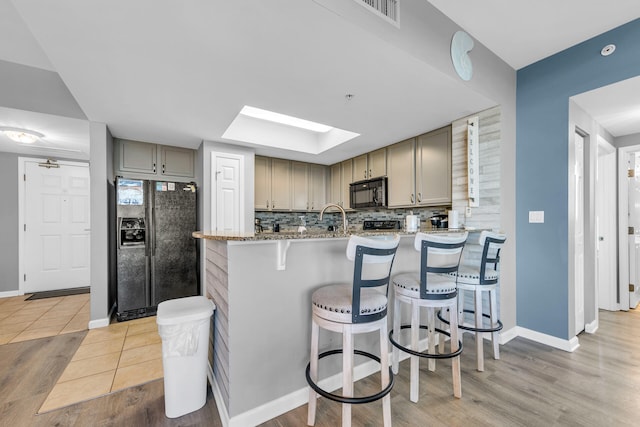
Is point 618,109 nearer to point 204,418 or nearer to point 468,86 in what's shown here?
point 468,86

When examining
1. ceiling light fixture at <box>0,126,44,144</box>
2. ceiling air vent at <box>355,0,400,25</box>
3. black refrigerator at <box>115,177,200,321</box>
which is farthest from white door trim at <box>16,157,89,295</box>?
ceiling air vent at <box>355,0,400,25</box>

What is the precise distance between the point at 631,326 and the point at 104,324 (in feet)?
19.1

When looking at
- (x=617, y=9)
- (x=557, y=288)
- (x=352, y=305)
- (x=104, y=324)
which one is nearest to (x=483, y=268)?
(x=557, y=288)

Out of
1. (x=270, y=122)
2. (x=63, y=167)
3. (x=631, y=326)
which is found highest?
(x=270, y=122)

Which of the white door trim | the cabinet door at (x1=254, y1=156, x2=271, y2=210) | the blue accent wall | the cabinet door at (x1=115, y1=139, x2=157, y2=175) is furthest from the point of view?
the cabinet door at (x1=254, y1=156, x2=271, y2=210)

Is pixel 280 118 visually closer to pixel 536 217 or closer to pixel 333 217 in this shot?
pixel 333 217

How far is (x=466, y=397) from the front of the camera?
5.64 feet

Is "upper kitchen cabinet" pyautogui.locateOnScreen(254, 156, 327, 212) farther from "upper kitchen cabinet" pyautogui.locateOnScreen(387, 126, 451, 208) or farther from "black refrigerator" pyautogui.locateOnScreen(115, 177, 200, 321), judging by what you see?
"upper kitchen cabinet" pyautogui.locateOnScreen(387, 126, 451, 208)

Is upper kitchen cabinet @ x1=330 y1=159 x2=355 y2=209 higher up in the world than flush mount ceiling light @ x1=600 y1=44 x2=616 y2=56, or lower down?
lower down

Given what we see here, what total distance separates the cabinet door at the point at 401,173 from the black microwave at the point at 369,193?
9 cm

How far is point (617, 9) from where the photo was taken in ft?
6.28

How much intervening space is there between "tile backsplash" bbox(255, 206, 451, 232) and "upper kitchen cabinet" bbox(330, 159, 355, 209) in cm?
36

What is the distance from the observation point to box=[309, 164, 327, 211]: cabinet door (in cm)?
490

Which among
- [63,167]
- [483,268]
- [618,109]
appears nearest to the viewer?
[483,268]
